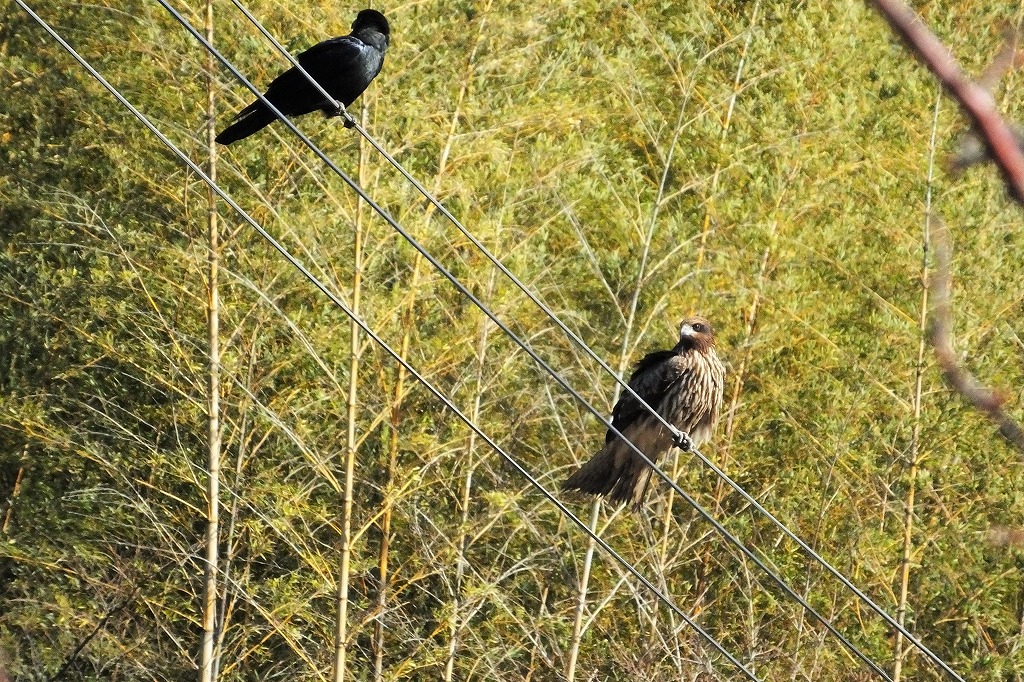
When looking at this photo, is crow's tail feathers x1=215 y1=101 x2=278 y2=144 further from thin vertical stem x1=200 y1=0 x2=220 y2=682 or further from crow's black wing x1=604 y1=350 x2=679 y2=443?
thin vertical stem x1=200 y1=0 x2=220 y2=682

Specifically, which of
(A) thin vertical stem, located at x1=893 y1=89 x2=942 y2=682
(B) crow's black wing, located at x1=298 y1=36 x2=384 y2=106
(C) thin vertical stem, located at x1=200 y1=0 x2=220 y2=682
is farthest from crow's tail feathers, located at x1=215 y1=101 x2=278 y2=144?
(A) thin vertical stem, located at x1=893 y1=89 x2=942 y2=682

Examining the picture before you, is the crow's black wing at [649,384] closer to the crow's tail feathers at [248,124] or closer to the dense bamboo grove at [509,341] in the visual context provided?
the crow's tail feathers at [248,124]

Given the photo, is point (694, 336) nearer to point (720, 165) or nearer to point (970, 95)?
point (720, 165)

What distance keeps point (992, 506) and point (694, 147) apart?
277 centimetres

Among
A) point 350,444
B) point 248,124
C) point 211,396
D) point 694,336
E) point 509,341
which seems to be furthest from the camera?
A: point 509,341

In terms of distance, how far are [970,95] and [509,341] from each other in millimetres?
8512

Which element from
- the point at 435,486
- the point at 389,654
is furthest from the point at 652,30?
the point at 389,654

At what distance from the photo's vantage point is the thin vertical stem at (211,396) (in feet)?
27.3

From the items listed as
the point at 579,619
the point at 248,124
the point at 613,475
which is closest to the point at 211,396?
the point at 579,619

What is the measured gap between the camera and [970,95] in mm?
844

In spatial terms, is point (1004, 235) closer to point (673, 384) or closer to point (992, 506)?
point (992, 506)

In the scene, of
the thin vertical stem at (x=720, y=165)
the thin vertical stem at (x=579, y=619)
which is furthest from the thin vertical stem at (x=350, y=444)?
the thin vertical stem at (x=720, y=165)

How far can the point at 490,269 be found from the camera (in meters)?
8.94

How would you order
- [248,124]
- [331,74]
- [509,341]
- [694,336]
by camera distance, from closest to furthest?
[248,124], [331,74], [694,336], [509,341]
